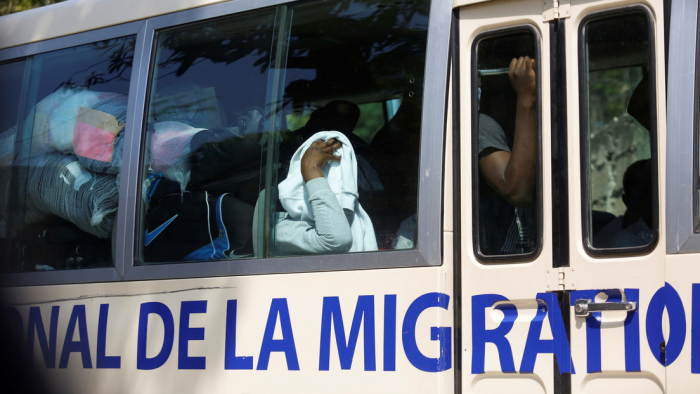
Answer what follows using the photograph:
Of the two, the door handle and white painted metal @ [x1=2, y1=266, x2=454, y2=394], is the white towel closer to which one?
white painted metal @ [x1=2, y1=266, x2=454, y2=394]

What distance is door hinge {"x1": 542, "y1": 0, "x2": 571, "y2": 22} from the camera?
108 inches

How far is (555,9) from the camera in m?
2.76

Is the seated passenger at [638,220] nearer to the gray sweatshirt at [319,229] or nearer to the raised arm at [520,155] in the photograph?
the raised arm at [520,155]

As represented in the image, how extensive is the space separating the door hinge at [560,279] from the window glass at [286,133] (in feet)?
1.81

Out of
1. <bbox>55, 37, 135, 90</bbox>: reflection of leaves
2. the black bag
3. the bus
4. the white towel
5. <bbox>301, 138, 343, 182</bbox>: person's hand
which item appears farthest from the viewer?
<bbox>55, 37, 135, 90</bbox>: reflection of leaves

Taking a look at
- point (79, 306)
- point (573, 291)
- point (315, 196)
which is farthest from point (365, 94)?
point (79, 306)

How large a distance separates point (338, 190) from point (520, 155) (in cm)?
79

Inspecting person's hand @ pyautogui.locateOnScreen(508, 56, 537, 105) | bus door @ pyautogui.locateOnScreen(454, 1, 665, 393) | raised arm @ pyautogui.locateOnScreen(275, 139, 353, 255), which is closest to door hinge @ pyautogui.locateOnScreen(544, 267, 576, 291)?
bus door @ pyautogui.locateOnScreen(454, 1, 665, 393)

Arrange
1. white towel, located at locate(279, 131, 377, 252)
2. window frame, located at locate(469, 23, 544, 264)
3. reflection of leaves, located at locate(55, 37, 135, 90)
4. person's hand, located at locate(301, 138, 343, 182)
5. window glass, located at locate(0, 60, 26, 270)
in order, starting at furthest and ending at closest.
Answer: window glass, located at locate(0, 60, 26, 270) < reflection of leaves, located at locate(55, 37, 135, 90) < person's hand, located at locate(301, 138, 343, 182) < white towel, located at locate(279, 131, 377, 252) < window frame, located at locate(469, 23, 544, 264)

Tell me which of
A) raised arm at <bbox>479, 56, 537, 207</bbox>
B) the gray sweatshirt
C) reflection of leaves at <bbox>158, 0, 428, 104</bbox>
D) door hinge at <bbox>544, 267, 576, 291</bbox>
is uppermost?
reflection of leaves at <bbox>158, 0, 428, 104</bbox>

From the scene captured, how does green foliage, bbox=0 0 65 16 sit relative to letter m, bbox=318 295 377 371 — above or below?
above

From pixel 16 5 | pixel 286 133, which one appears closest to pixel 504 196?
pixel 286 133

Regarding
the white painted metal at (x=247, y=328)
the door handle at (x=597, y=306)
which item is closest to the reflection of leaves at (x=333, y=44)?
the white painted metal at (x=247, y=328)

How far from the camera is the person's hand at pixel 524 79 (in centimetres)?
280
